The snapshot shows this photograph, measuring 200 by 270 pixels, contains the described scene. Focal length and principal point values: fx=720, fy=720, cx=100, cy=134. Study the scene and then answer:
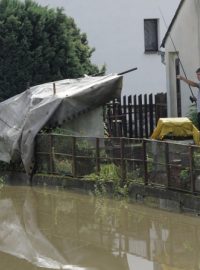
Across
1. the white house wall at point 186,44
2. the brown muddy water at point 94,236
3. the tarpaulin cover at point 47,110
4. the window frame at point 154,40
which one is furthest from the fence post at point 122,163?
the window frame at point 154,40

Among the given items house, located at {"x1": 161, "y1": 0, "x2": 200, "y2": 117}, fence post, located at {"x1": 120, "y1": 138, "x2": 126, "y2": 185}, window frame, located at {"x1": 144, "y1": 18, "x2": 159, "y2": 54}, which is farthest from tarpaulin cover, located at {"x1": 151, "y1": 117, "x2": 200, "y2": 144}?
window frame, located at {"x1": 144, "y1": 18, "x2": 159, "y2": 54}

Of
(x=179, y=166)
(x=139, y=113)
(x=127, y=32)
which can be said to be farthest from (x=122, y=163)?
(x=127, y=32)

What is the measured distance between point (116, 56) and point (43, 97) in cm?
1165

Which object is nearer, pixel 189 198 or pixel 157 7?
pixel 189 198

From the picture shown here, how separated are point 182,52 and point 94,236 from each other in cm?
878

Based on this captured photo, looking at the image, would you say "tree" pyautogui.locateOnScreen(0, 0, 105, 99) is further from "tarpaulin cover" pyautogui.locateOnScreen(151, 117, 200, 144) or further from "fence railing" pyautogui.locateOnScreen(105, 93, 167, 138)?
"tarpaulin cover" pyautogui.locateOnScreen(151, 117, 200, 144)

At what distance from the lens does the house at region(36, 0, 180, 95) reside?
1057 inches

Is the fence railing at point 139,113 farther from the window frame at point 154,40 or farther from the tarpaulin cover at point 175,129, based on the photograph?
the window frame at point 154,40

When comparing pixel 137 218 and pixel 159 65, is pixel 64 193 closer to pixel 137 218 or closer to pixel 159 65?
pixel 137 218

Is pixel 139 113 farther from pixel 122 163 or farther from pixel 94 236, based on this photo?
pixel 94 236

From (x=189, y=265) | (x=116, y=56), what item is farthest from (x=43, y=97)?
(x=116, y=56)

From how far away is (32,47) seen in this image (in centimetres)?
2114

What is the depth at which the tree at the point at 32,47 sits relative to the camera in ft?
68.0

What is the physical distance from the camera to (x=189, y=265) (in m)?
8.22
